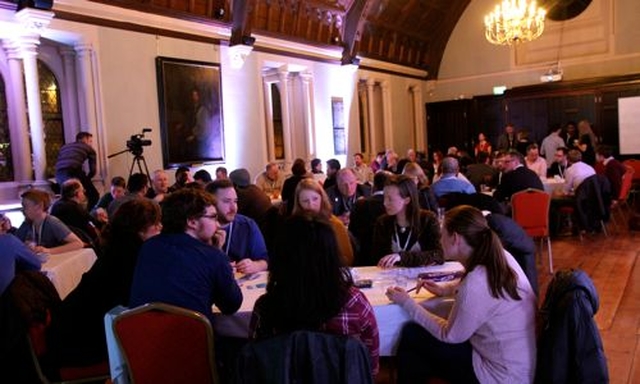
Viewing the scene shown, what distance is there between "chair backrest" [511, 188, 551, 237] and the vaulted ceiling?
18.0 ft

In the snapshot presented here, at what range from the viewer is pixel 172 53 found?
8.57m

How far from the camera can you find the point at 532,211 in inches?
238

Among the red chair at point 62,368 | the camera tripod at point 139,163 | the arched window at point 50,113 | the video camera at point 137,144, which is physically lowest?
the red chair at point 62,368

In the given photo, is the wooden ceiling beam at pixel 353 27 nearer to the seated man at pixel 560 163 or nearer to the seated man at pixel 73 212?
the seated man at pixel 560 163

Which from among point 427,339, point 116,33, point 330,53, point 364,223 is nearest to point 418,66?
point 330,53

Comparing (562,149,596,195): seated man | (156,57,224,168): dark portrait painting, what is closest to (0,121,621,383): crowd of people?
(156,57,224,168): dark portrait painting

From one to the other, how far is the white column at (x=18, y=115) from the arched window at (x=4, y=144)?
0.25ft

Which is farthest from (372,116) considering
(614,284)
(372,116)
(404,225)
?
(404,225)

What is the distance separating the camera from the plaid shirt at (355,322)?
185 cm

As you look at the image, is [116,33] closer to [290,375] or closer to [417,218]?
[417,218]

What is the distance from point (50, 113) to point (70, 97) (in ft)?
1.17

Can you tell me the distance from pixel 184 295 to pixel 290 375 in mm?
847

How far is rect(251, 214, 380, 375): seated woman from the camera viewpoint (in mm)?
1765

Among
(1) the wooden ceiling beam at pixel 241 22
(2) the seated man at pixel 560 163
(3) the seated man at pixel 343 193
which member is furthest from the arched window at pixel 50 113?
(2) the seated man at pixel 560 163
